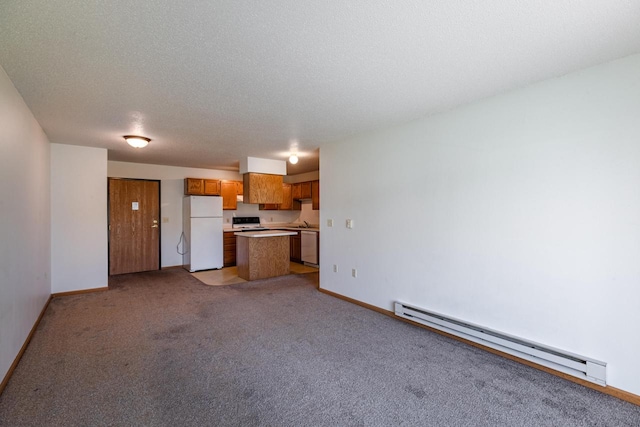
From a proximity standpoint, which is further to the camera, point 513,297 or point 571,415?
point 513,297

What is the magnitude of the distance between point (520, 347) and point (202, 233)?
5.89m

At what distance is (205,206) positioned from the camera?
6.49 metres

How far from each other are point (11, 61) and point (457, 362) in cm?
414

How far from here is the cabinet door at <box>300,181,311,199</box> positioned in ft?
24.9

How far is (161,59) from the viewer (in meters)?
2.04

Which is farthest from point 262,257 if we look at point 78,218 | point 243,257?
point 78,218

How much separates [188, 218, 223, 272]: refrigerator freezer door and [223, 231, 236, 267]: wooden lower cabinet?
21 centimetres

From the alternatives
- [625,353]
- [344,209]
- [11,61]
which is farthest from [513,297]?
[11,61]

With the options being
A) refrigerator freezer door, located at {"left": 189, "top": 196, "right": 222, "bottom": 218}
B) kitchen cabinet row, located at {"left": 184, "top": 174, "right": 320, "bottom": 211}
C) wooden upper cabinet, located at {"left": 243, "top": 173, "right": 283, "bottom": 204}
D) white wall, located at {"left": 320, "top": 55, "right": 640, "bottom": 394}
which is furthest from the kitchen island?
white wall, located at {"left": 320, "top": 55, "right": 640, "bottom": 394}

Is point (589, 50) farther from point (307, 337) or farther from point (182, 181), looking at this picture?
point (182, 181)

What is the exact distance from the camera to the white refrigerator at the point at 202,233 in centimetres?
634

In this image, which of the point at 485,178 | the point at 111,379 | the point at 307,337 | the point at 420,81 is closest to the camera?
the point at 111,379

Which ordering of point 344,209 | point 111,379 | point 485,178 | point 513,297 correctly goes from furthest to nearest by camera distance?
point 344,209 < point 485,178 < point 513,297 < point 111,379

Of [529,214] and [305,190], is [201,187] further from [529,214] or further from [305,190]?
[529,214]
